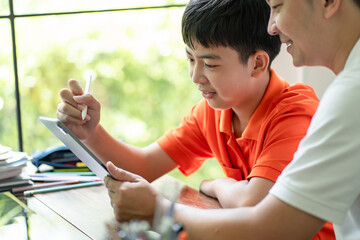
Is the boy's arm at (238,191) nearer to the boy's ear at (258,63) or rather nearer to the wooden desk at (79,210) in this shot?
the wooden desk at (79,210)

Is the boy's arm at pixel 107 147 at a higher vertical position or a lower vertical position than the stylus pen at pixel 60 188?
higher

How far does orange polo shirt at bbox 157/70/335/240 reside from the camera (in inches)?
50.2

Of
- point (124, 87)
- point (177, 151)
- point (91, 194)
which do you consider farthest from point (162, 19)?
point (91, 194)

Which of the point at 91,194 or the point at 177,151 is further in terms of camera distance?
the point at 177,151

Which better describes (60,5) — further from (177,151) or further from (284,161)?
(284,161)

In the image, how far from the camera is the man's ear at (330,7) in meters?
0.97

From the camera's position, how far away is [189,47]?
1430 mm

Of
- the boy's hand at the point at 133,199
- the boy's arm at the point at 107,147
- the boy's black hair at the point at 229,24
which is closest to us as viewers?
the boy's hand at the point at 133,199

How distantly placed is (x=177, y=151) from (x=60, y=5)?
1.63 m

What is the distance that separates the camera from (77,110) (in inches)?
58.9

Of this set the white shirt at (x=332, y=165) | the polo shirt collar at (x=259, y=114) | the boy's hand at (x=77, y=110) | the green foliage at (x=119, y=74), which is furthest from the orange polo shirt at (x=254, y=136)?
the green foliage at (x=119, y=74)

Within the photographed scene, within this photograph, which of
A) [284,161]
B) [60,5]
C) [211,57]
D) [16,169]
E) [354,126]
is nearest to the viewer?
[354,126]

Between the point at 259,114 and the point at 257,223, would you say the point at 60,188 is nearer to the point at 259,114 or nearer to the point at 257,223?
the point at 259,114

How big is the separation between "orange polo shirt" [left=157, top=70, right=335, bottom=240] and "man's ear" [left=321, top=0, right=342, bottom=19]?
38 centimetres
